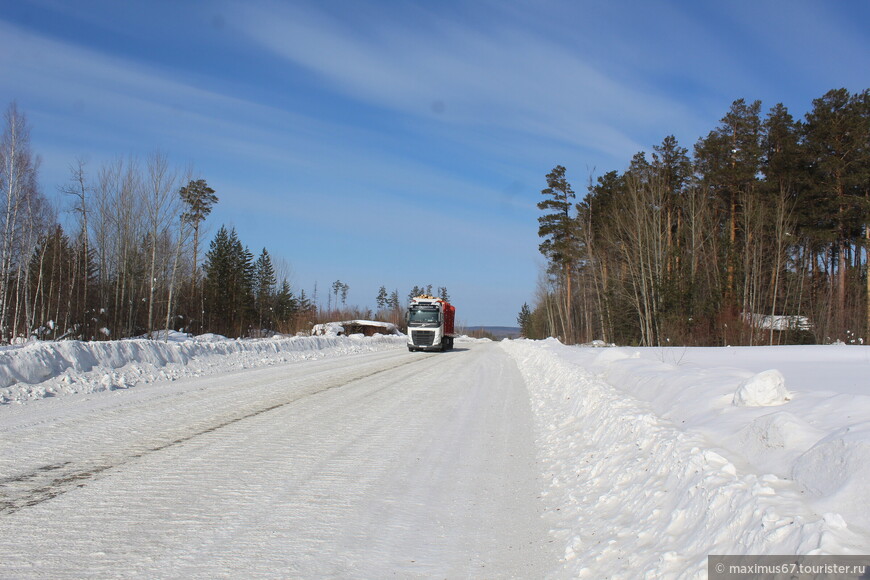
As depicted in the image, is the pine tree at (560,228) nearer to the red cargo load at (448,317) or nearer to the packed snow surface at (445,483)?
the red cargo load at (448,317)

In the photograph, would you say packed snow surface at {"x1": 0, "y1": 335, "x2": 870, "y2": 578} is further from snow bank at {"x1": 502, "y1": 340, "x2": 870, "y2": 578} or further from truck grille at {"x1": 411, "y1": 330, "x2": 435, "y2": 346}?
truck grille at {"x1": 411, "y1": 330, "x2": 435, "y2": 346}

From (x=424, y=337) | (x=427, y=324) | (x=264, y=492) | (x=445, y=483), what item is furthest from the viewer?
(x=427, y=324)

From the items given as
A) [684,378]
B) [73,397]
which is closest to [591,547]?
[684,378]

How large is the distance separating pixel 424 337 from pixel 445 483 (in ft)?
95.7

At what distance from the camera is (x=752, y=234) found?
35.4 m

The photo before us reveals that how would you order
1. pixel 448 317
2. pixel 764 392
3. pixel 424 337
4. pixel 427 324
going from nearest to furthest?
pixel 764 392, pixel 424 337, pixel 427 324, pixel 448 317

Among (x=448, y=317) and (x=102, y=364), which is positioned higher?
(x=448, y=317)

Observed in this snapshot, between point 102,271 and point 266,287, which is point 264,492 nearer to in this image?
point 102,271

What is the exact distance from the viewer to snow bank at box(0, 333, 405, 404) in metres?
12.0

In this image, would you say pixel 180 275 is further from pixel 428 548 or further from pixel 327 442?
pixel 428 548

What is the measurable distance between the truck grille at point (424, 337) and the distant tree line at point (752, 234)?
13681 millimetres

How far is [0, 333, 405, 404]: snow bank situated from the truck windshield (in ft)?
42.3

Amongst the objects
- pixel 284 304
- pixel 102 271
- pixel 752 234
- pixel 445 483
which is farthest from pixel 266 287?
pixel 445 483

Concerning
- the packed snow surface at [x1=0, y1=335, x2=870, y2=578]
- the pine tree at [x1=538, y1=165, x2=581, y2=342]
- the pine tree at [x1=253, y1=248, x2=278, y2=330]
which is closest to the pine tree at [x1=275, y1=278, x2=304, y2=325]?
the pine tree at [x1=253, y1=248, x2=278, y2=330]
